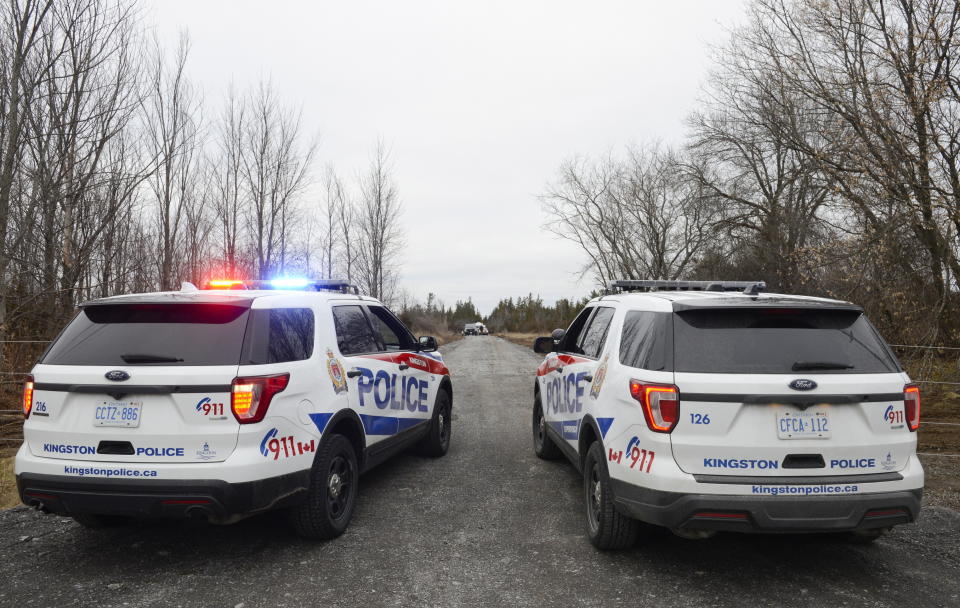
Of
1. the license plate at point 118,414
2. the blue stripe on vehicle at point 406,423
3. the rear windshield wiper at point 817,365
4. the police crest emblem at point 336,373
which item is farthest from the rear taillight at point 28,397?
the rear windshield wiper at point 817,365

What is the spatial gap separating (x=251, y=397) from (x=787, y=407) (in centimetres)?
309

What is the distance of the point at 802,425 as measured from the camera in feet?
10.5

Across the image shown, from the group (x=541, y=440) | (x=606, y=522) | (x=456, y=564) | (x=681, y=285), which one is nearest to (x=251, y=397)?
(x=456, y=564)

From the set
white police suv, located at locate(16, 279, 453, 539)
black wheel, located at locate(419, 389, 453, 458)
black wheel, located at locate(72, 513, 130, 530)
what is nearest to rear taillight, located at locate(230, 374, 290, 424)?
white police suv, located at locate(16, 279, 453, 539)

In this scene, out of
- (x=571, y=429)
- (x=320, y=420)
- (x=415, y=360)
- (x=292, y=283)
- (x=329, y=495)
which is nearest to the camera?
(x=320, y=420)

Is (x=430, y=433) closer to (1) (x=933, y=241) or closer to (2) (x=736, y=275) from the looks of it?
(1) (x=933, y=241)

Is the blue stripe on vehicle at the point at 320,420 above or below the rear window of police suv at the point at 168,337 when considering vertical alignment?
below

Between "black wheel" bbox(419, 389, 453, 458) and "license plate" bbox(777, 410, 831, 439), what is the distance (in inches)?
162

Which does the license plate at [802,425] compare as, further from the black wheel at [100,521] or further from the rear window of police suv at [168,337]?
the black wheel at [100,521]

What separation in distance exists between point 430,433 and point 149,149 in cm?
1326

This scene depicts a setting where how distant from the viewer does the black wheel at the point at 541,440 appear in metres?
6.56

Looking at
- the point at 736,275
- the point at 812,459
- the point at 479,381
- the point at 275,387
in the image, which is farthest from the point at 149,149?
the point at 736,275

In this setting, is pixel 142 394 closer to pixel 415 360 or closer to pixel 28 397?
pixel 28 397

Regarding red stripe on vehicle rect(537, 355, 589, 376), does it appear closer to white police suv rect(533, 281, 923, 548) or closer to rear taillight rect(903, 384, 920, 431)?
white police suv rect(533, 281, 923, 548)
